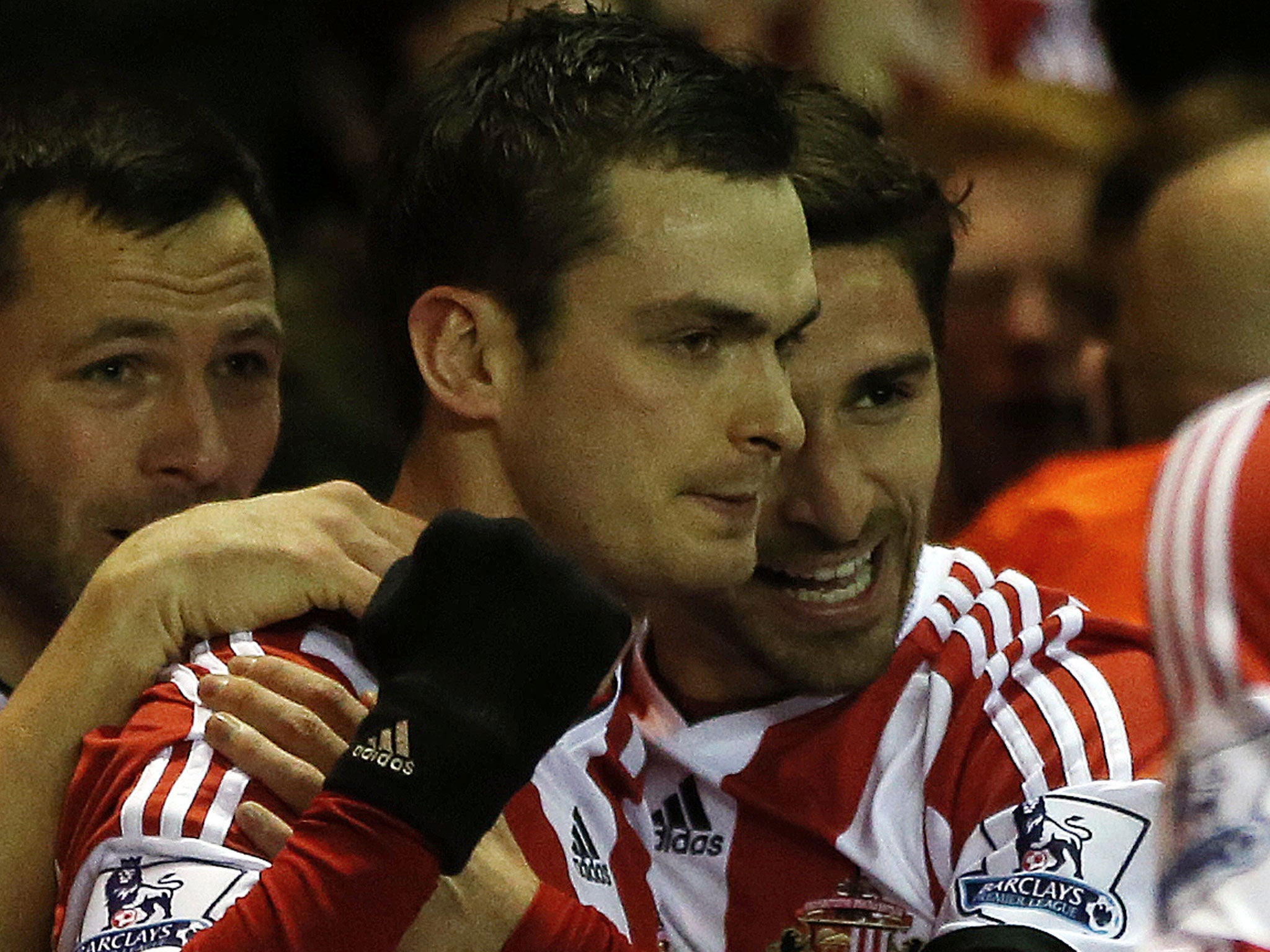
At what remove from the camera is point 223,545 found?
2.04m

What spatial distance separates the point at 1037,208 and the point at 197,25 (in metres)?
1.92

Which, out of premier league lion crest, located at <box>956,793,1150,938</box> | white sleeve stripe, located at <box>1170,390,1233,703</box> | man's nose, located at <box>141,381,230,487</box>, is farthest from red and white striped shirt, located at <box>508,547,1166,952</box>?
white sleeve stripe, located at <box>1170,390,1233,703</box>

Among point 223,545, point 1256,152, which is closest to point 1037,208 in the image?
point 1256,152

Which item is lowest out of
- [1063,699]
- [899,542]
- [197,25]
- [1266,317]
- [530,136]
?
[1063,699]

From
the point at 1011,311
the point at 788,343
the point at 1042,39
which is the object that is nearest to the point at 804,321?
the point at 788,343

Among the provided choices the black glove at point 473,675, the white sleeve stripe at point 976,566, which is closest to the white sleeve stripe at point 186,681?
the black glove at point 473,675

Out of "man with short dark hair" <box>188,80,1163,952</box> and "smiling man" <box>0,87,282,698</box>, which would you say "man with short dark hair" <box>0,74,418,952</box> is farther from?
"man with short dark hair" <box>188,80,1163,952</box>

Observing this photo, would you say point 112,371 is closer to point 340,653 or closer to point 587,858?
point 340,653

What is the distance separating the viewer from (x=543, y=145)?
217 cm

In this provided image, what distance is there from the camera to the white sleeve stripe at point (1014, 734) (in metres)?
2.19

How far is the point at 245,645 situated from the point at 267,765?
7.5 inches

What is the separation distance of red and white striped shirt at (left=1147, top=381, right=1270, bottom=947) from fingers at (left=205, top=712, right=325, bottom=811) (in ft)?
2.47

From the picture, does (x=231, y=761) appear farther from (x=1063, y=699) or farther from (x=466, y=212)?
(x=1063, y=699)

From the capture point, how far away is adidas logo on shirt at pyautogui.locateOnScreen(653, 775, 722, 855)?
2373mm
